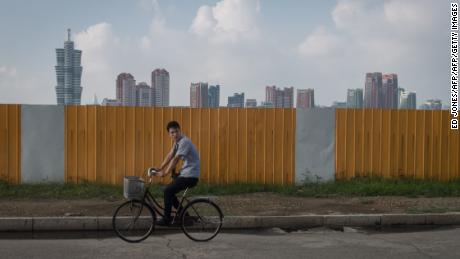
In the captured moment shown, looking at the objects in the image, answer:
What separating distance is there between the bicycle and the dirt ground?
167 cm

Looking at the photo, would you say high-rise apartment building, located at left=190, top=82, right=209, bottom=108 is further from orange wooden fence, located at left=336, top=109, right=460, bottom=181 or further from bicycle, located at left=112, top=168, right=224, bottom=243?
bicycle, located at left=112, top=168, right=224, bottom=243

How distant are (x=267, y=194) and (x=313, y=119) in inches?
87.6

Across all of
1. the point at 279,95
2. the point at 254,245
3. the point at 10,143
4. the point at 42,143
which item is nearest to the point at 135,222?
the point at 254,245

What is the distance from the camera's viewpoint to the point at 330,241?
24.2 feet

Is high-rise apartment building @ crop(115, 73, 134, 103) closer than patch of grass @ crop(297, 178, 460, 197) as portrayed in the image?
No

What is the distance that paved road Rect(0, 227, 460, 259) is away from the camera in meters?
6.43

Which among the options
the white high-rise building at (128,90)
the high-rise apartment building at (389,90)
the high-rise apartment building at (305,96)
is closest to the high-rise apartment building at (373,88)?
the high-rise apartment building at (389,90)

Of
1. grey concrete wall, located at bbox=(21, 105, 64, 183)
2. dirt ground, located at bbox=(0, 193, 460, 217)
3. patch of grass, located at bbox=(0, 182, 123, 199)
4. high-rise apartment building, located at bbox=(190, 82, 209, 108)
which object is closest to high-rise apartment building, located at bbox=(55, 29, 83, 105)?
high-rise apartment building, located at bbox=(190, 82, 209, 108)

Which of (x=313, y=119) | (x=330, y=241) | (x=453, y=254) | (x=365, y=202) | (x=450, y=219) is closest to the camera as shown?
(x=453, y=254)

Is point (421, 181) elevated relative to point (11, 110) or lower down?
lower down

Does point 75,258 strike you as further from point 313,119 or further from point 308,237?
point 313,119

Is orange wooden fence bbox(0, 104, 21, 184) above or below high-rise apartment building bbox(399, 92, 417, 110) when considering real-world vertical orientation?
below

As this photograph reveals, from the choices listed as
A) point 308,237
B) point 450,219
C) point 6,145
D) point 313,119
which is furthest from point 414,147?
point 6,145

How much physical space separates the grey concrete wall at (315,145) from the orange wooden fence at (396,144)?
0.19m
